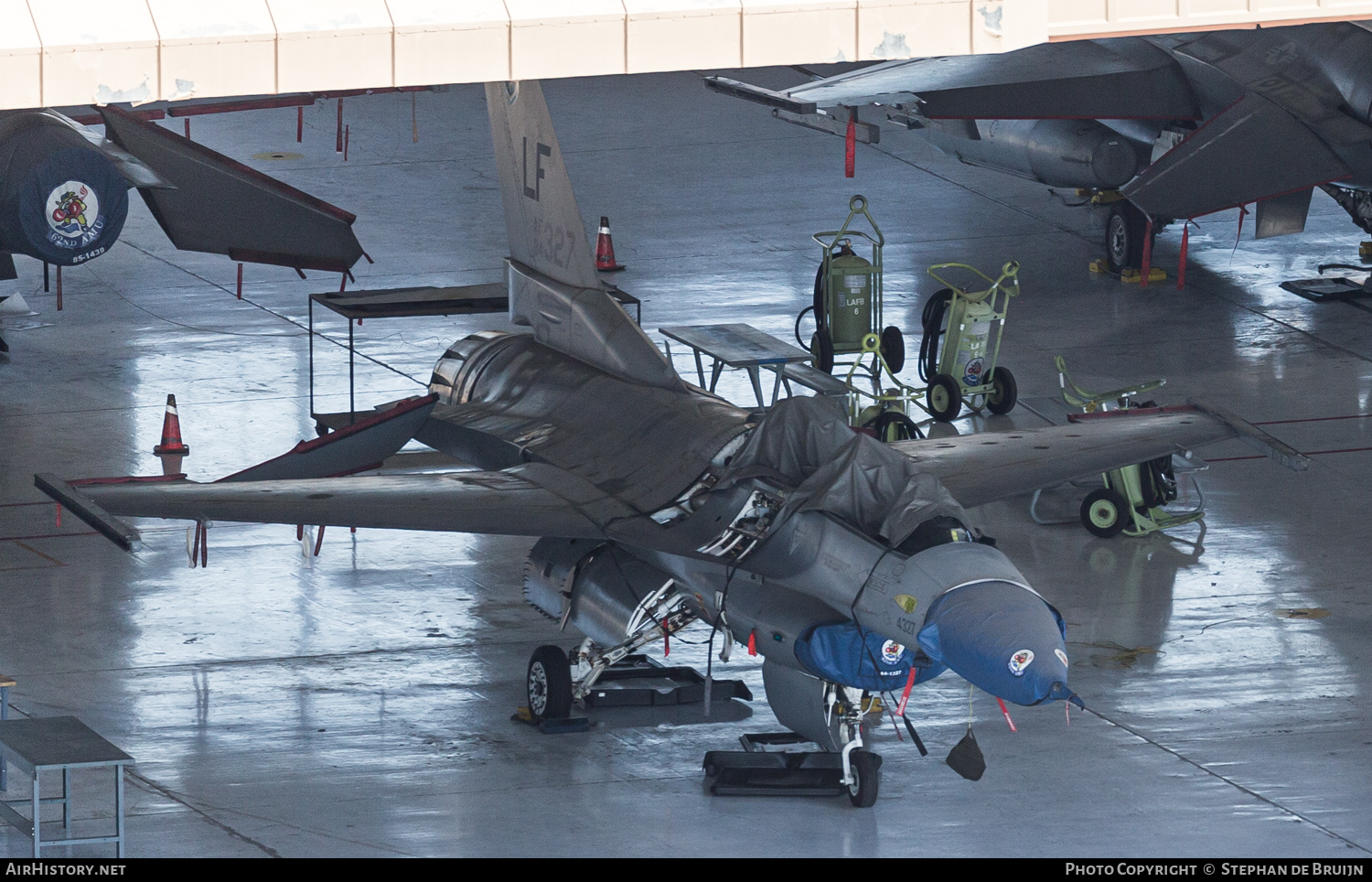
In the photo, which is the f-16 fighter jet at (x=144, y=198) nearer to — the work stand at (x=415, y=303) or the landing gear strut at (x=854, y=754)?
the work stand at (x=415, y=303)

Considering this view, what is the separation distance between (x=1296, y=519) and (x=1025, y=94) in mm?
7981

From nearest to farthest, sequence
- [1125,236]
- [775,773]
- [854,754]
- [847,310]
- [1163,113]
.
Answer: [854,754] → [775,773] → [847,310] → [1163,113] → [1125,236]

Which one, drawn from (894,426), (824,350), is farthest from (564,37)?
(824,350)

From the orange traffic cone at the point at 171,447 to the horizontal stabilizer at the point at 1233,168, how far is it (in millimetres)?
11115

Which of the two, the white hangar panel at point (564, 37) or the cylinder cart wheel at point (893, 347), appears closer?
the white hangar panel at point (564, 37)

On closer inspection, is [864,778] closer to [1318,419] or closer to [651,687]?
[651,687]

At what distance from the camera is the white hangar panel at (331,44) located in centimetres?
1305

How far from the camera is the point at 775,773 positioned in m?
13.2

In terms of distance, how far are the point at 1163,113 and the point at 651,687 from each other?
1293cm

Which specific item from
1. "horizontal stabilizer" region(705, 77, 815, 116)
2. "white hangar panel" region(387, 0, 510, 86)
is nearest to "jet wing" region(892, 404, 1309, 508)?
"white hangar panel" region(387, 0, 510, 86)

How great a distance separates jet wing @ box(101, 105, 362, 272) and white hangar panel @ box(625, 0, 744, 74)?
717 cm

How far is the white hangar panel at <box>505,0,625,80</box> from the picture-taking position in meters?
13.4

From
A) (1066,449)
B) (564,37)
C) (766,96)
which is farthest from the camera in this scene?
(766,96)

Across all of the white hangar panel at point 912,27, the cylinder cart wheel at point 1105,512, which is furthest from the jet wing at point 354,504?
the cylinder cart wheel at point 1105,512
